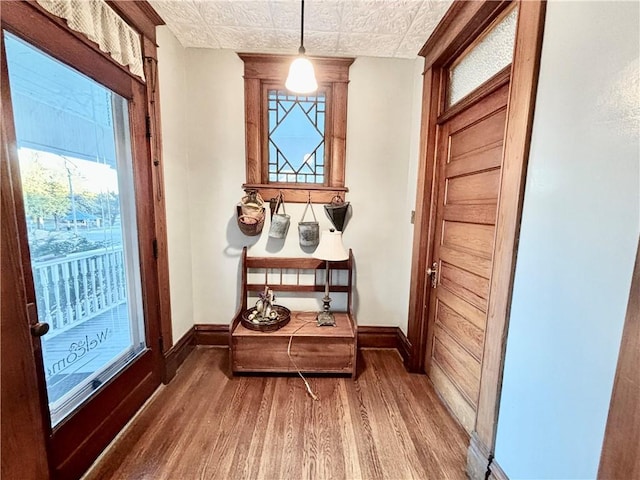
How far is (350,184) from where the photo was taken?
7.97 ft

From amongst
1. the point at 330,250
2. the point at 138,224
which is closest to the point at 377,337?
the point at 330,250

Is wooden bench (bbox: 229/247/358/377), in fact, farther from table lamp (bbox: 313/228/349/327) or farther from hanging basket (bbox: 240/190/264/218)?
hanging basket (bbox: 240/190/264/218)

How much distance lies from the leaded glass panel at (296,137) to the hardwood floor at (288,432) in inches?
66.4

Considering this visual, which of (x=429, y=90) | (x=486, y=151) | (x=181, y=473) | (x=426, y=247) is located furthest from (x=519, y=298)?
(x=181, y=473)

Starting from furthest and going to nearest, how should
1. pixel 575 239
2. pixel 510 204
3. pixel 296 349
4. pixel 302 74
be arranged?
1. pixel 296 349
2. pixel 302 74
3. pixel 510 204
4. pixel 575 239

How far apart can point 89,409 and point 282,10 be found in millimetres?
2508

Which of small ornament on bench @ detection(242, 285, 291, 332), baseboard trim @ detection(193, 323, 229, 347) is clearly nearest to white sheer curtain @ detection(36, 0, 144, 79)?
small ornament on bench @ detection(242, 285, 291, 332)

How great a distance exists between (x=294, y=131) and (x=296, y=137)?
0.17 feet

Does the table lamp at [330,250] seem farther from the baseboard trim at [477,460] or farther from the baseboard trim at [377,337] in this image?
the baseboard trim at [477,460]

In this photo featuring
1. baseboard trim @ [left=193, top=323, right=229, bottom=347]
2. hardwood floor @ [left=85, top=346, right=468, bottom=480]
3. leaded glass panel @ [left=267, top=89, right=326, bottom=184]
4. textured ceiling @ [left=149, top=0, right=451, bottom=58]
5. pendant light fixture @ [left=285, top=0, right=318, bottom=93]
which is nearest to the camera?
hardwood floor @ [left=85, top=346, right=468, bottom=480]

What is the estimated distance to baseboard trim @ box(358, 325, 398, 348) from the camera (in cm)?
262

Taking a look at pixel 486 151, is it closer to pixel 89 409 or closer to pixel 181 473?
pixel 181 473

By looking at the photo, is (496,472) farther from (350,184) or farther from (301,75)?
(301,75)

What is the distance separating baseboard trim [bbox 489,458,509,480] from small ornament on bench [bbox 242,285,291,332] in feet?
4.87
